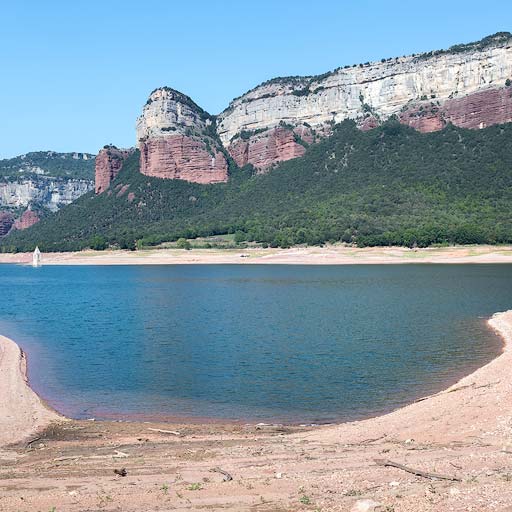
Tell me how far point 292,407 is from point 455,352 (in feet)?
39.8

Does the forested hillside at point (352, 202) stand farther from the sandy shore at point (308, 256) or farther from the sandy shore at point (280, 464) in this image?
the sandy shore at point (280, 464)

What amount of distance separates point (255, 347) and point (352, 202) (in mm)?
116144

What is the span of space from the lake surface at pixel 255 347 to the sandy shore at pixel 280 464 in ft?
11.1

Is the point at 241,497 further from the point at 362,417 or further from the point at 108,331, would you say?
the point at 108,331

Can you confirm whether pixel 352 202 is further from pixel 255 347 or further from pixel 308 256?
pixel 255 347

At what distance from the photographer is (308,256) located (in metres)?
117

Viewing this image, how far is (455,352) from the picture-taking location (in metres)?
30.5

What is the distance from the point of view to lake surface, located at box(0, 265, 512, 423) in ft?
75.4

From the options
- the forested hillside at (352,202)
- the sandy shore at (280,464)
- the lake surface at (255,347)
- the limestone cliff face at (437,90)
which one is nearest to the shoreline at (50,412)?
the lake surface at (255,347)

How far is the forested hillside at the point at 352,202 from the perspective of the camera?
124 meters

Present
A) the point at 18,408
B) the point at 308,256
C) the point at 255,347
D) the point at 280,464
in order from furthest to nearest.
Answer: the point at 308,256 → the point at 255,347 → the point at 18,408 → the point at 280,464

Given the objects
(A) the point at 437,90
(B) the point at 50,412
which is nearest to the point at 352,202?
(A) the point at 437,90

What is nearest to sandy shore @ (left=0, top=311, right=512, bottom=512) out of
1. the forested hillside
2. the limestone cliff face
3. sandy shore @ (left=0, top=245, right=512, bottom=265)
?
sandy shore @ (left=0, top=245, right=512, bottom=265)

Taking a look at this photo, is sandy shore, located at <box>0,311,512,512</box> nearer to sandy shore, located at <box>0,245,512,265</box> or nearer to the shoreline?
the shoreline
